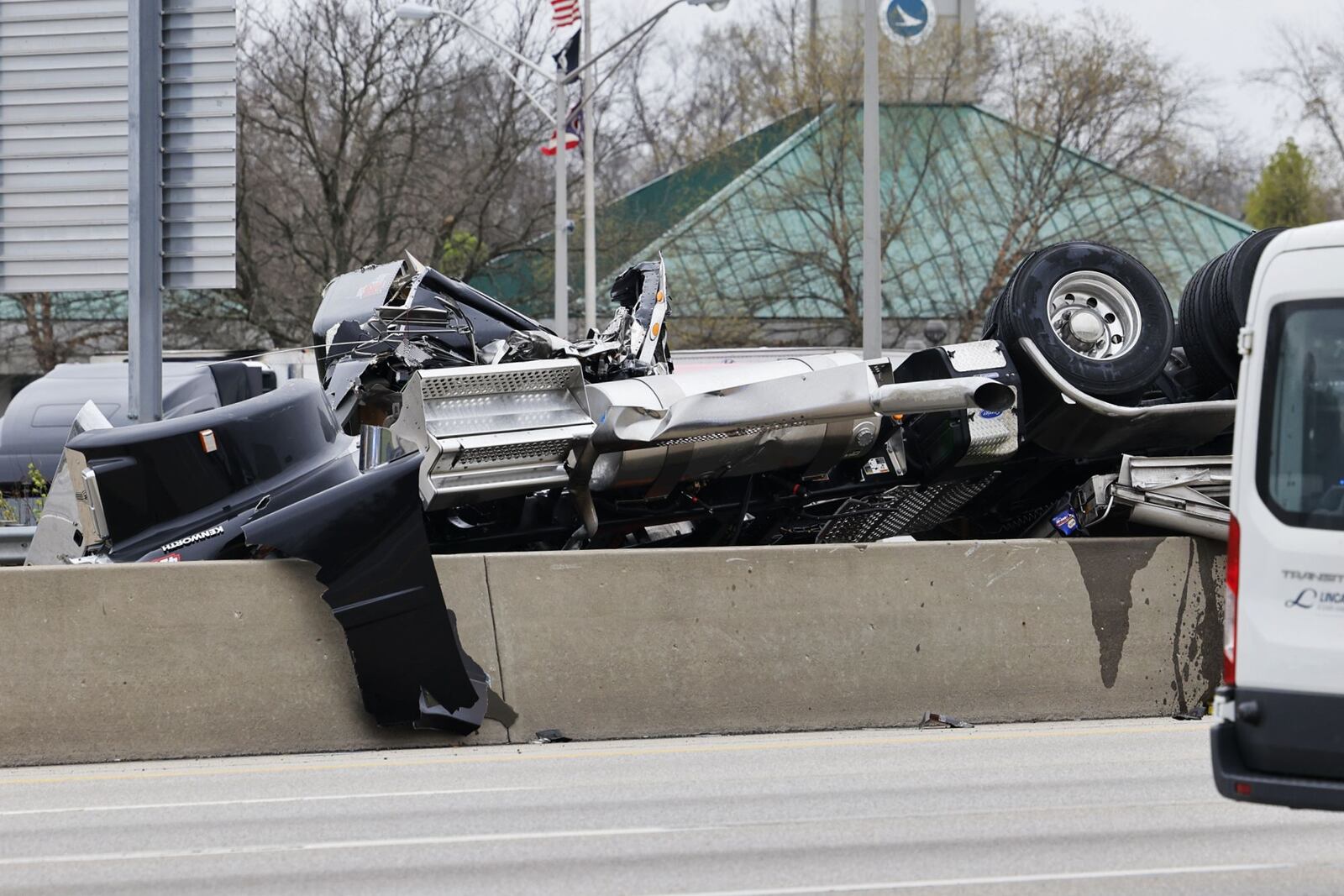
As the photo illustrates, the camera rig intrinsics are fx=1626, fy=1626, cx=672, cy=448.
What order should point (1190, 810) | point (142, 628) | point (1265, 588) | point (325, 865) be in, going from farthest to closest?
point (142, 628)
point (1190, 810)
point (325, 865)
point (1265, 588)

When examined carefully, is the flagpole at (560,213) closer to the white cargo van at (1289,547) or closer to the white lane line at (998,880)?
the white lane line at (998,880)

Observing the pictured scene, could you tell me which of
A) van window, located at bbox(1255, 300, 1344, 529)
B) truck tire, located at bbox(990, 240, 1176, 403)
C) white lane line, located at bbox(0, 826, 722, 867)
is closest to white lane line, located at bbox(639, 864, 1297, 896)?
white lane line, located at bbox(0, 826, 722, 867)

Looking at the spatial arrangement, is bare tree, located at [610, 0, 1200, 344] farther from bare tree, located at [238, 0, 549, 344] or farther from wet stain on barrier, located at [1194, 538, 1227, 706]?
wet stain on barrier, located at [1194, 538, 1227, 706]

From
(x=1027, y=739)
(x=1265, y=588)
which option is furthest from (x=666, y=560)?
(x=1265, y=588)

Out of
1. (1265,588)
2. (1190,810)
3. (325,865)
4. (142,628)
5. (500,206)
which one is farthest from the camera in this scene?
(500,206)

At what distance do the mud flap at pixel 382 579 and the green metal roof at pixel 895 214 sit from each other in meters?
34.9

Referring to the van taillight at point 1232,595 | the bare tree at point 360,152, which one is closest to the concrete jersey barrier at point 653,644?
the van taillight at point 1232,595

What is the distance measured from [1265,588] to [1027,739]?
3.44 m

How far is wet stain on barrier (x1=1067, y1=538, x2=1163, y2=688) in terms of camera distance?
880cm

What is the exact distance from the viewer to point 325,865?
19.1ft

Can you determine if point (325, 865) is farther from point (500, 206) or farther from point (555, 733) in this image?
point (500, 206)

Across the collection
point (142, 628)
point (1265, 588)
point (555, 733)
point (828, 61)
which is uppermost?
point (828, 61)

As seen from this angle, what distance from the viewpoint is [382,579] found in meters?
8.08

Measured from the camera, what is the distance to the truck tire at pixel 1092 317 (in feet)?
31.9
